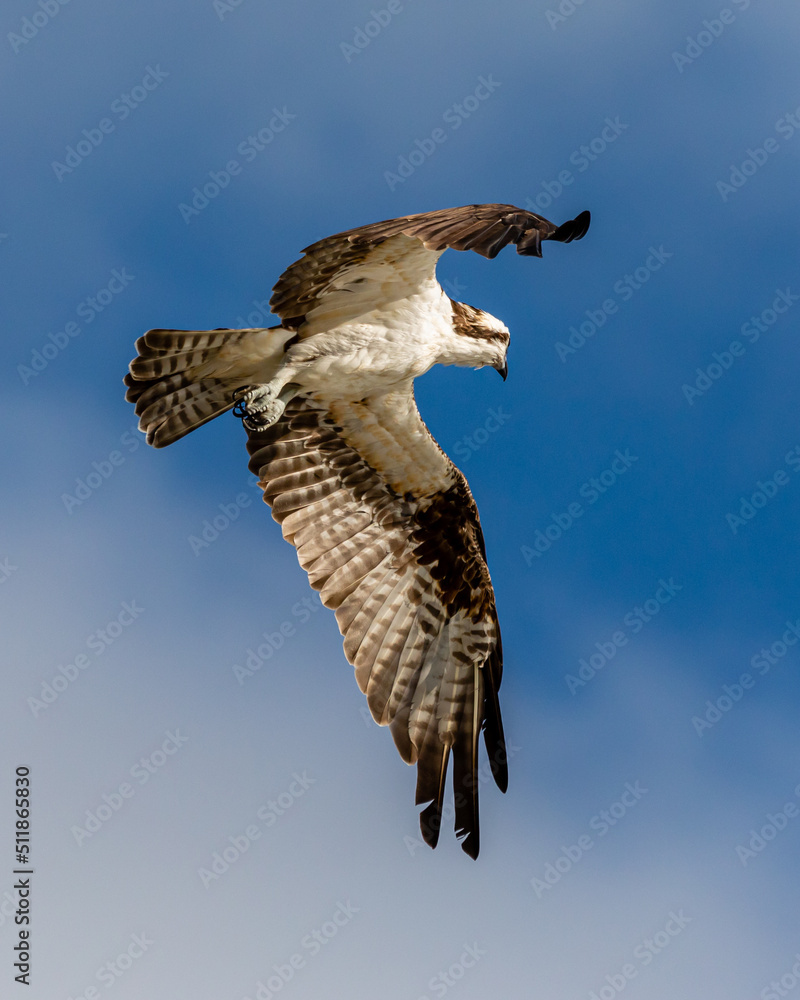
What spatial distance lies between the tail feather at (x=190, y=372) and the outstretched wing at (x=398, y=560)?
0.72 m

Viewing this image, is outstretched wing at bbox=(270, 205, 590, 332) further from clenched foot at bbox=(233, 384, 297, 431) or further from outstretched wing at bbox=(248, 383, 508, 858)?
outstretched wing at bbox=(248, 383, 508, 858)

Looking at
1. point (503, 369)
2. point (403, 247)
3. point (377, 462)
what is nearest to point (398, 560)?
point (377, 462)

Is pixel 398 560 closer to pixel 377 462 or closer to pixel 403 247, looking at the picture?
pixel 377 462

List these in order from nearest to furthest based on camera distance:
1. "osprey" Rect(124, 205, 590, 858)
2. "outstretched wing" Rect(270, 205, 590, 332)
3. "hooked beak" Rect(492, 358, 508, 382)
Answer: "outstretched wing" Rect(270, 205, 590, 332), "osprey" Rect(124, 205, 590, 858), "hooked beak" Rect(492, 358, 508, 382)

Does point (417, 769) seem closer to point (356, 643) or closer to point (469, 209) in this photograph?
point (356, 643)

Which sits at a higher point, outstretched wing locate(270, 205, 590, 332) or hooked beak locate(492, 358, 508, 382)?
outstretched wing locate(270, 205, 590, 332)

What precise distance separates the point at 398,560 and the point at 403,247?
10.5 feet

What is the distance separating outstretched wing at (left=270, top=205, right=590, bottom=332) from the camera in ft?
23.1

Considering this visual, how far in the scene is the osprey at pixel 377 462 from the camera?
9.06 m

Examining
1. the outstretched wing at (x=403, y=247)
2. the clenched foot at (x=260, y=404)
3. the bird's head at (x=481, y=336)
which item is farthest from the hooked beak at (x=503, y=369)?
the clenched foot at (x=260, y=404)

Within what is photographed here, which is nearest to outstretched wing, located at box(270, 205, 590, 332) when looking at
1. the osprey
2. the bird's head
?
the osprey

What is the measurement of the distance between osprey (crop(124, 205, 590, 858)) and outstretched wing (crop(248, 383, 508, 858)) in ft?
0.04

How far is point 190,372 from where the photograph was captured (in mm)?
9320

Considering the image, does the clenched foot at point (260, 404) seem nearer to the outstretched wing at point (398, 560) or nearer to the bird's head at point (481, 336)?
the outstretched wing at point (398, 560)
